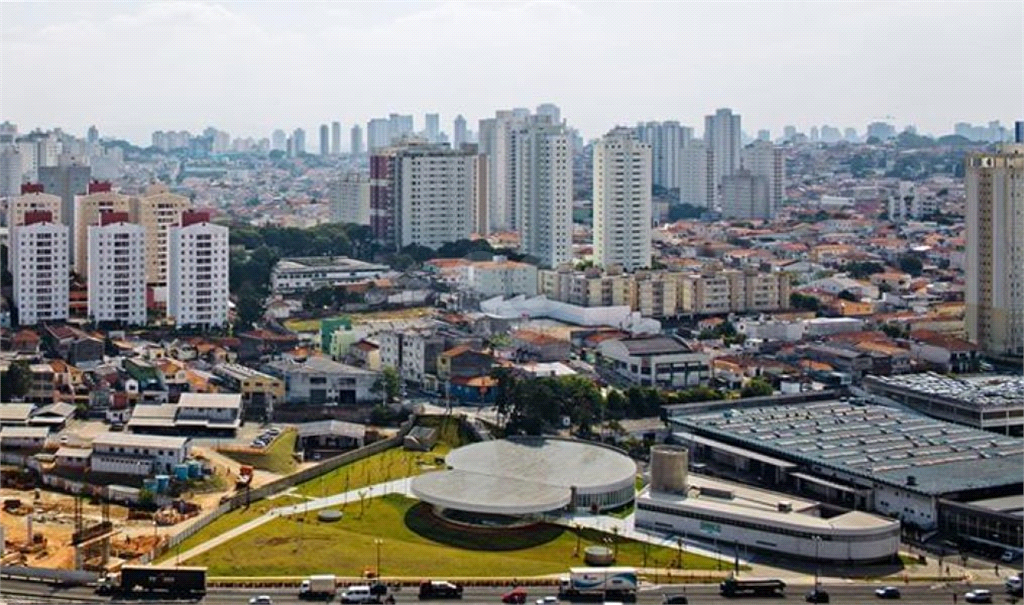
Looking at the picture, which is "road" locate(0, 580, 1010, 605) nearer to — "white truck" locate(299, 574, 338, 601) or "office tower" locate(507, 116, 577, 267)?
"white truck" locate(299, 574, 338, 601)

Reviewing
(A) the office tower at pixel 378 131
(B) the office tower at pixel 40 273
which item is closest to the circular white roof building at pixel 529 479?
(B) the office tower at pixel 40 273

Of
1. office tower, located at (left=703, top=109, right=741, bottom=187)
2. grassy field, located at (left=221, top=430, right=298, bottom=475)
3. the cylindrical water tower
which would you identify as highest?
office tower, located at (left=703, top=109, right=741, bottom=187)

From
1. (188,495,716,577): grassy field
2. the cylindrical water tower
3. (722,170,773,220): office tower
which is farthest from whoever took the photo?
(722,170,773,220): office tower

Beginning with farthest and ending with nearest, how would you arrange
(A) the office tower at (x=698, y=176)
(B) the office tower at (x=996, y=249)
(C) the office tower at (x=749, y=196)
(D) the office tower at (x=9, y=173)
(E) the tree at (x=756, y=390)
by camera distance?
(A) the office tower at (x=698, y=176), (C) the office tower at (x=749, y=196), (D) the office tower at (x=9, y=173), (B) the office tower at (x=996, y=249), (E) the tree at (x=756, y=390)

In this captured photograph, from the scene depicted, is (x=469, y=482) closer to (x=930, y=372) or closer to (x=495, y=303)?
(x=930, y=372)

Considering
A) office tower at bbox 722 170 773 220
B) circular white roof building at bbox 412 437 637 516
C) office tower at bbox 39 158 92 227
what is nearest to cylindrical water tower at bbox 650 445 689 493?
circular white roof building at bbox 412 437 637 516

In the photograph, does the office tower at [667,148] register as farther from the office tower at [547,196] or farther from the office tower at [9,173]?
the office tower at [9,173]

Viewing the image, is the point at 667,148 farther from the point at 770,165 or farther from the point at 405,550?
the point at 405,550
